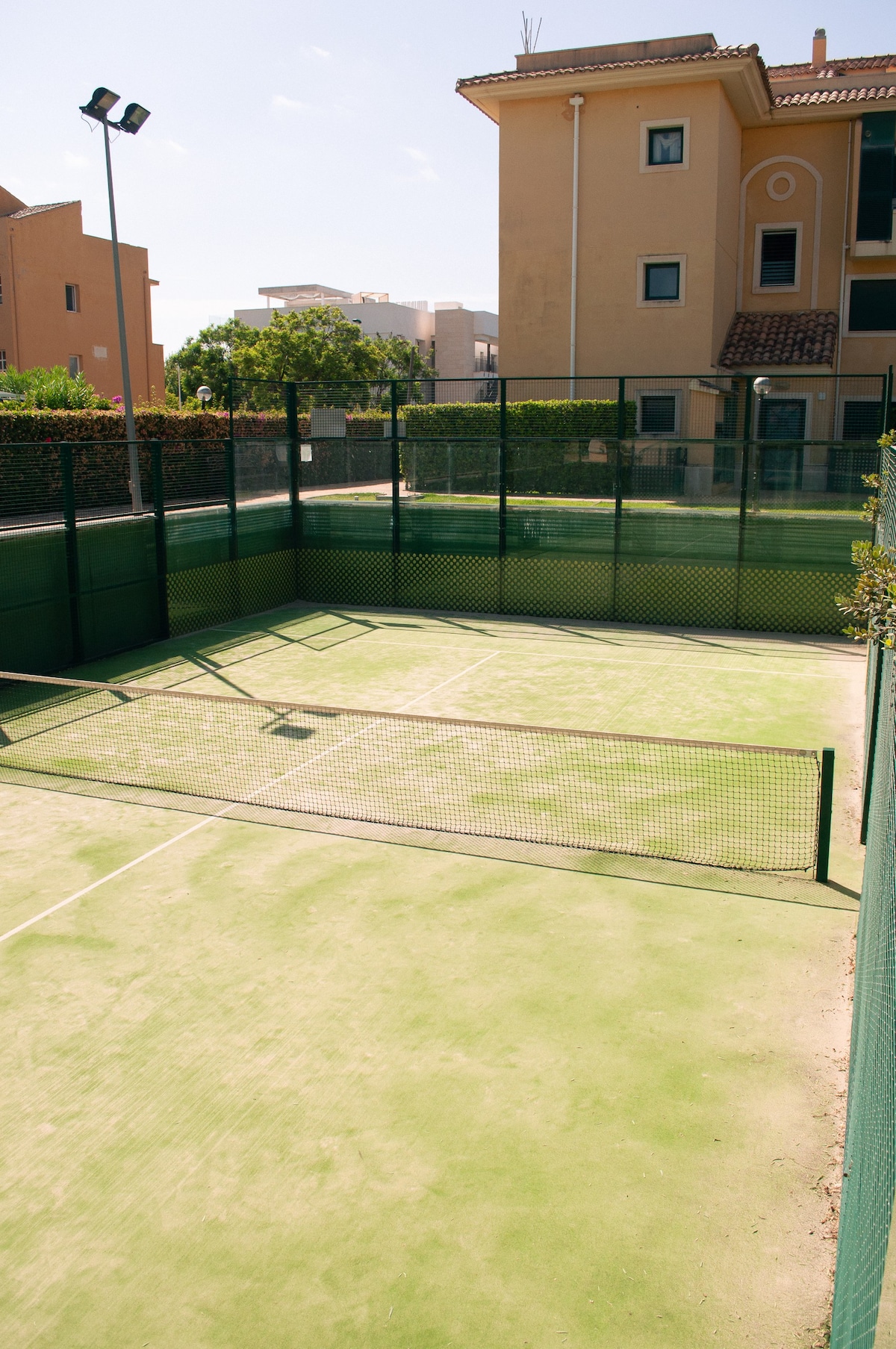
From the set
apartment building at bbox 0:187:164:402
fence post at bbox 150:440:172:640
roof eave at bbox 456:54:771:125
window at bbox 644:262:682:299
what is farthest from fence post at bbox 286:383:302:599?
apartment building at bbox 0:187:164:402

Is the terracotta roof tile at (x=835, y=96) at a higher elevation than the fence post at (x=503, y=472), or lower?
higher

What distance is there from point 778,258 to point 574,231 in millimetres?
5542

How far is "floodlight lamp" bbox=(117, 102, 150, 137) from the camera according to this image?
1891 centimetres

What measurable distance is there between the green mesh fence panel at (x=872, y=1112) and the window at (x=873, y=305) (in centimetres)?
2547

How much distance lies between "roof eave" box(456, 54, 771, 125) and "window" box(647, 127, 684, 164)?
0.98 meters

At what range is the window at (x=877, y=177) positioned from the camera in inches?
1040

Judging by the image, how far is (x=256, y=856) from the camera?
780 centimetres

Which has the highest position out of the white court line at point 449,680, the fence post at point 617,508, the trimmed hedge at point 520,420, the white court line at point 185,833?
the trimmed hedge at point 520,420

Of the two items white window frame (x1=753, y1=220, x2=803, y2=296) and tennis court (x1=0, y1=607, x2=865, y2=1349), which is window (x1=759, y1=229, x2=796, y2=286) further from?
tennis court (x1=0, y1=607, x2=865, y2=1349)

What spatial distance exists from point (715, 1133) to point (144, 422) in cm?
2461

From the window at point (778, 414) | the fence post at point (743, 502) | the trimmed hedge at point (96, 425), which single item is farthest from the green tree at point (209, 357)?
the fence post at point (743, 502)

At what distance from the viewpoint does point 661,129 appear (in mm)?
26125

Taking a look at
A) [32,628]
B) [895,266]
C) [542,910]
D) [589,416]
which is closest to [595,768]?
[542,910]

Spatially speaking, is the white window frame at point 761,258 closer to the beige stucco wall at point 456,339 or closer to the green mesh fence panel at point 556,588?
the green mesh fence panel at point 556,588
